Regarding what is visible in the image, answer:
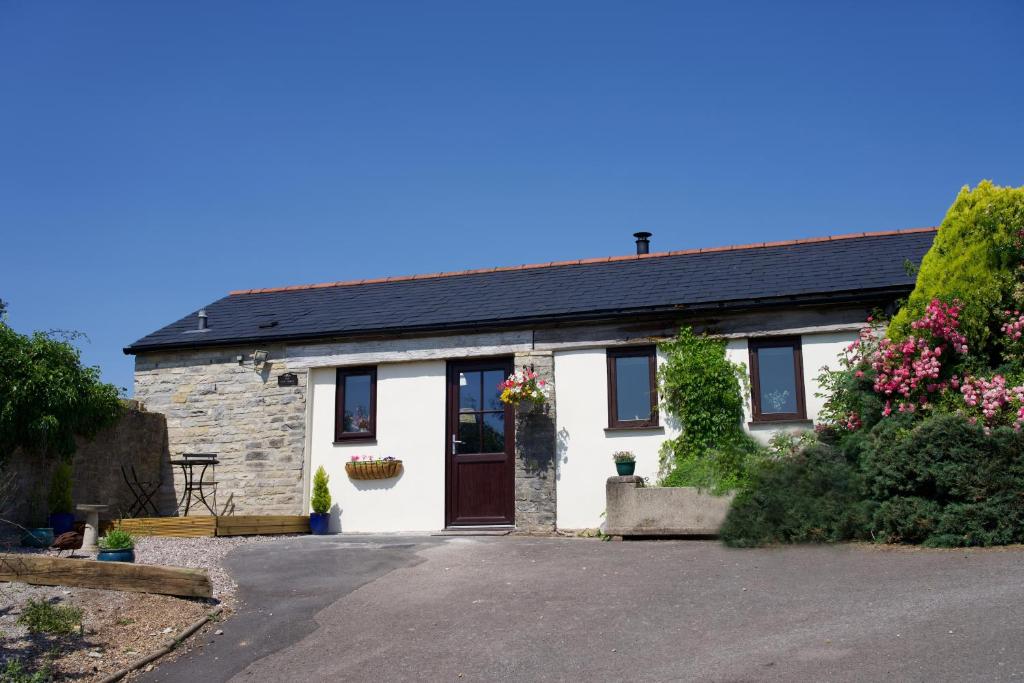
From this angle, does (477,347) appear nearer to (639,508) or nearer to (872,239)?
(639,508)

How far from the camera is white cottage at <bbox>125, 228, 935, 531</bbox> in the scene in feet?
41.2

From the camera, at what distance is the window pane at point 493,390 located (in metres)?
13.3

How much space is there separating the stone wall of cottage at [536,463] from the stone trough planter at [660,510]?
1664mm

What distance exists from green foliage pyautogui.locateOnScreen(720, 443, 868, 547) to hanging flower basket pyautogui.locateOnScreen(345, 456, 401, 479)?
5.36 meters

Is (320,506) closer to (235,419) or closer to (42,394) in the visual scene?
(235,419)

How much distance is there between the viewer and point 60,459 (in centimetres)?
1223

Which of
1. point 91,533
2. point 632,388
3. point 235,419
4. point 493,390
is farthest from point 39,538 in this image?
point 632,388

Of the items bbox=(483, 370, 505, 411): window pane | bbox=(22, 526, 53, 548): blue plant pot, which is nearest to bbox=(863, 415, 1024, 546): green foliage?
bbox=(483, 370, 505, 411): window pane

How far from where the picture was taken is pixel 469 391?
13547 millimetres

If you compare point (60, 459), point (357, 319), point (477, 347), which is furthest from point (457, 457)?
point (60, 459)

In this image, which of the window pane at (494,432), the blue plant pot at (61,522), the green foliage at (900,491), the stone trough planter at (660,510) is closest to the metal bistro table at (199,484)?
the blue plant pot at (61,522)

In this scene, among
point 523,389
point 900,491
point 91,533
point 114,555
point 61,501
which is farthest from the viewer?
point 523,389

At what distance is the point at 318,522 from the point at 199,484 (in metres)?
2.13

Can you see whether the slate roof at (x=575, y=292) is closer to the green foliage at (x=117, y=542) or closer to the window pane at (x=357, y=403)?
the window pane at (x=357, y=403)
